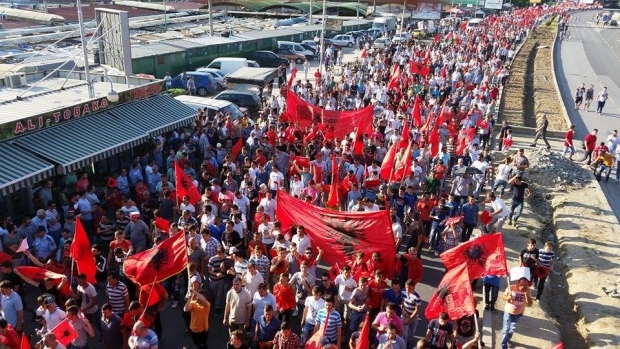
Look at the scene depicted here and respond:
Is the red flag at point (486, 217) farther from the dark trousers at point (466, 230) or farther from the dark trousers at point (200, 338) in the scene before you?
the dark trousers at point (200, 338)

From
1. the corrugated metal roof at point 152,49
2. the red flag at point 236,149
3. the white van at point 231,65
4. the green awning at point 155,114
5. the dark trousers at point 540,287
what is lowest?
the dark trousers at point 540,287

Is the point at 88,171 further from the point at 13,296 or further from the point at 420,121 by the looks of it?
the point at 420,121

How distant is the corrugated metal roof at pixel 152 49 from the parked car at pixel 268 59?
19.6 feet

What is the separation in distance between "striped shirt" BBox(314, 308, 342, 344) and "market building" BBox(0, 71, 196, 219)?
6965mm

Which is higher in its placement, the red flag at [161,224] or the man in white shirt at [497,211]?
the red flag at [161,224]

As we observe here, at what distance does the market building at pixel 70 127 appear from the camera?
12039mm

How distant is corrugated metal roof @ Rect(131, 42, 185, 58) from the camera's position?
30452 millimetres

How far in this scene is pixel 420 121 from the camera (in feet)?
61.5

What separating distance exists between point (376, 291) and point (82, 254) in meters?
4.76

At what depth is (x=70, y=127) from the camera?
1381cm

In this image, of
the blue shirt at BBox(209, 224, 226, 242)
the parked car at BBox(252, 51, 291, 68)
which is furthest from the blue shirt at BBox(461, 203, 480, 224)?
the parked car at BBox(252, 51, 291, 68)

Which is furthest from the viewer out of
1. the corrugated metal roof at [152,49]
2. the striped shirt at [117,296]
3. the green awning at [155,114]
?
the corrugated metal roof at [152,49]

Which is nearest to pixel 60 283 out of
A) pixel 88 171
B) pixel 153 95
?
pixel 88 171

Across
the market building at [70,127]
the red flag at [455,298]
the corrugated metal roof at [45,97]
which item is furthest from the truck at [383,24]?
the red flag at [455,298]
